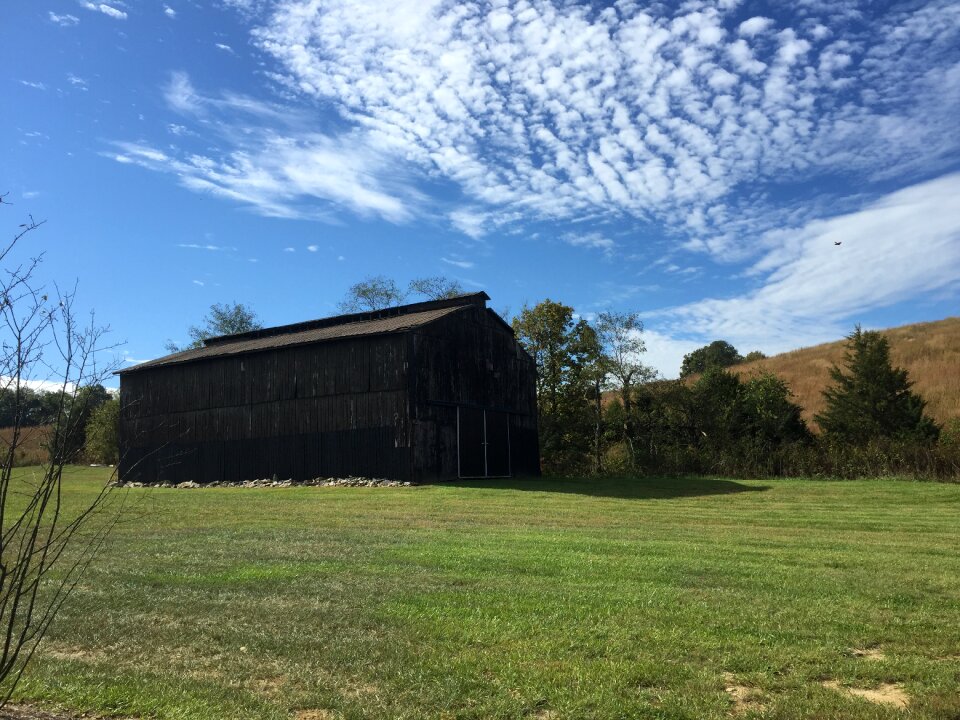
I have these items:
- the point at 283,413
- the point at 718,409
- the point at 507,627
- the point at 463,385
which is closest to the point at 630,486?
the point at 463,385

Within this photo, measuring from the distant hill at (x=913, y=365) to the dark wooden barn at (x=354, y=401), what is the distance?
15360 millimetres

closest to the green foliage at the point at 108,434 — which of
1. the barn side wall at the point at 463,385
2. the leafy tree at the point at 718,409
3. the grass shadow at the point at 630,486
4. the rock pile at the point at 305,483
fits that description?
the rock pile at the point at 305,483

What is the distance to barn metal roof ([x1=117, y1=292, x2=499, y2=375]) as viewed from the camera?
31609mm

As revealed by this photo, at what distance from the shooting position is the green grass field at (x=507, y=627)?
15.2 feet

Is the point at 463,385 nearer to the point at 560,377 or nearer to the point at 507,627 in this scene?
the point at 560,377

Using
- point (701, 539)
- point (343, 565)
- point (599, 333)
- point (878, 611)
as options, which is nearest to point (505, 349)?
point (599, 333)

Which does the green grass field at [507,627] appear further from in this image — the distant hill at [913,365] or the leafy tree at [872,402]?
the distant hill at [913,365]

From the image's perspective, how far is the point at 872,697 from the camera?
462 centimetres

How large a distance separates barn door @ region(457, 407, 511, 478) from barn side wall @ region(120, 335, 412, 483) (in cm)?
349

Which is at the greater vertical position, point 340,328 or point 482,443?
point 340,328

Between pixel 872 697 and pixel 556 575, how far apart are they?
442 cm

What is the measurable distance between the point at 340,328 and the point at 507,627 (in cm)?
3020

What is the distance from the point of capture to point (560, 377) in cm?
4200

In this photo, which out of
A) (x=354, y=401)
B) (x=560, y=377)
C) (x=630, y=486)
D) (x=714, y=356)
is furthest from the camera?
(x=714, y=356)
